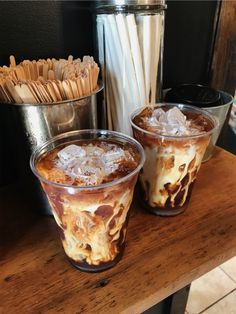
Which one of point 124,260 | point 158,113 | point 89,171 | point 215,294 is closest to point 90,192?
point 89,171

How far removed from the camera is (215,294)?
1400mm

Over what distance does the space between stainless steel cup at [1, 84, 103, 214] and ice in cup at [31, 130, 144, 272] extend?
0.10 feet

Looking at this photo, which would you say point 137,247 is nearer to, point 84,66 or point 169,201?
point 169,201

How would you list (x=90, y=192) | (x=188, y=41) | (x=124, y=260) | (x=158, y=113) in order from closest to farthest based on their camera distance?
(x=90, y=192) → (x=124, y=260) → (x=158, y=113) → (x=188, y=41)

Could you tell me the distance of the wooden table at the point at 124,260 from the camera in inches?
18.5

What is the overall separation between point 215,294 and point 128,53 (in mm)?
1217

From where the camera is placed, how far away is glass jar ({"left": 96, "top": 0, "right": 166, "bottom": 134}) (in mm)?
635

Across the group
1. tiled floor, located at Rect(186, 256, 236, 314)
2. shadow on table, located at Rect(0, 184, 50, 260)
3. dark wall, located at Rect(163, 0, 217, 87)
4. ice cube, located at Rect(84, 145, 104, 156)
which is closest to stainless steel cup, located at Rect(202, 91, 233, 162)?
dark wall, located at Rect(163, 0, 217, 87)

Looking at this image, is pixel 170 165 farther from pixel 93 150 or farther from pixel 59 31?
pixel 59 31

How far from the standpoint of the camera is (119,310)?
45 centimetres

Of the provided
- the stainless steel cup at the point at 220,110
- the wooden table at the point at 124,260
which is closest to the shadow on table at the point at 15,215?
the wooden table at the point at 124,260

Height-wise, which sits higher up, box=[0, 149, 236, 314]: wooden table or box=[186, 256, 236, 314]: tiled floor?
box=[0, 149, 236, 314]: wooden table

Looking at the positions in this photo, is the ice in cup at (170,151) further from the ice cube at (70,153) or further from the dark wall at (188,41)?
the dark wall at (188,41)

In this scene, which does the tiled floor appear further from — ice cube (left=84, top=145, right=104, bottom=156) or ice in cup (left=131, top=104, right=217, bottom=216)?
ice cube (left=84, top=145, right=104, bottom=156)
